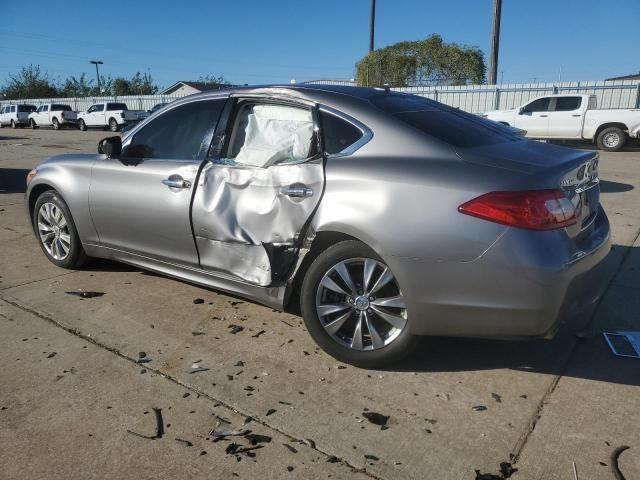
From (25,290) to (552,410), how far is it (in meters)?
3.96

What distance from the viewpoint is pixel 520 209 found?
8.61 feet

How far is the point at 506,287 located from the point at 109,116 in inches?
1272

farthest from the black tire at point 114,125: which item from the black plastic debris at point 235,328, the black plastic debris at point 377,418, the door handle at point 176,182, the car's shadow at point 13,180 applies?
the black plastic debris at point 377,418

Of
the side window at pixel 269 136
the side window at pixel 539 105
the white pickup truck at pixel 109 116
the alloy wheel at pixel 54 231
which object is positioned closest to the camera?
the side window at pixel 269 136

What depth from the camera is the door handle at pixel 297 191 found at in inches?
126

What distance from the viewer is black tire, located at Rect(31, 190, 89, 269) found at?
470 centimetres

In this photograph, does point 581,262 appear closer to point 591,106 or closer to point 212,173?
point 212,173

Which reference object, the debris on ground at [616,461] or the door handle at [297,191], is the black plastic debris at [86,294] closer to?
the door handle at [297,191]

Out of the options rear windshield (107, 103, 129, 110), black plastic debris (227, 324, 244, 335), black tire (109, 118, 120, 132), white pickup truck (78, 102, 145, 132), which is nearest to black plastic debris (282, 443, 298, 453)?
black plastic debris (227, 324, 244, 335)

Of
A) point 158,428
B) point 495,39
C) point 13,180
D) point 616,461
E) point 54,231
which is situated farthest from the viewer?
point 495,39

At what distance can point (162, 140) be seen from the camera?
4.17 metres

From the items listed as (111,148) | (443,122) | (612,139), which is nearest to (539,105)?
(612,139)

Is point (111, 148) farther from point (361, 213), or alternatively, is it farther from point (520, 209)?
point (520, 209)

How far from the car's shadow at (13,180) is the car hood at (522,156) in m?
8.87
